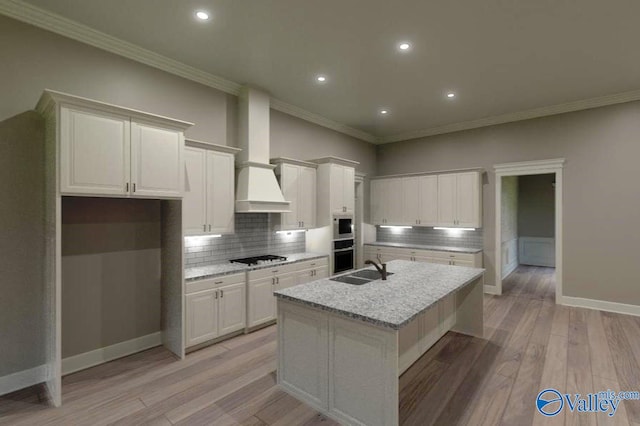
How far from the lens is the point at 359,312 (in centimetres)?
209

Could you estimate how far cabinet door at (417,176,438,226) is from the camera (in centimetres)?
611

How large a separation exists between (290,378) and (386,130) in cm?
544

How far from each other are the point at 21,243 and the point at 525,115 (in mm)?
7073

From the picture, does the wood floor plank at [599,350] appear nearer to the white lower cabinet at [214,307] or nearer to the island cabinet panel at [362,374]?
the island cabinet panel at [362,374]

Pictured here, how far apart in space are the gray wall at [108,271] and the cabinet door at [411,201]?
15.4 feet

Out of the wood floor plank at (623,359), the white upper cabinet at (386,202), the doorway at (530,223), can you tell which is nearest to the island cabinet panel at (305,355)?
the wood floor plank at (623,359)

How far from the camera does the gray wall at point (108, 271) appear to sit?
9.89 feet

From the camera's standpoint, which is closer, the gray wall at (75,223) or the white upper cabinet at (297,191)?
the gray wall at (75,223)

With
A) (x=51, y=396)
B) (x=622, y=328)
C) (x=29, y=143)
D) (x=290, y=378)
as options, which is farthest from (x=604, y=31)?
(x=51, y=396)

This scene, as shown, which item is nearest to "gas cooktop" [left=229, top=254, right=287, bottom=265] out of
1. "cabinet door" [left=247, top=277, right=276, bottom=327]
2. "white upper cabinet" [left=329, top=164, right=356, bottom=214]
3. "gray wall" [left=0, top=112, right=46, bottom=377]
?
"cabinet door" [left=247, top=277, right=276, bottom=327]

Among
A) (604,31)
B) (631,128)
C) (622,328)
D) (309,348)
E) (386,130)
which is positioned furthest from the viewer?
(386,130)

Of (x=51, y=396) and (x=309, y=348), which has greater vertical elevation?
(x=309, y=348)

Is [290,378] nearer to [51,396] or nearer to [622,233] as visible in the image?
[51,396]

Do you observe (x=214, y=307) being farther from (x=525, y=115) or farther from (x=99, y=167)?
(x=525, y=115)
